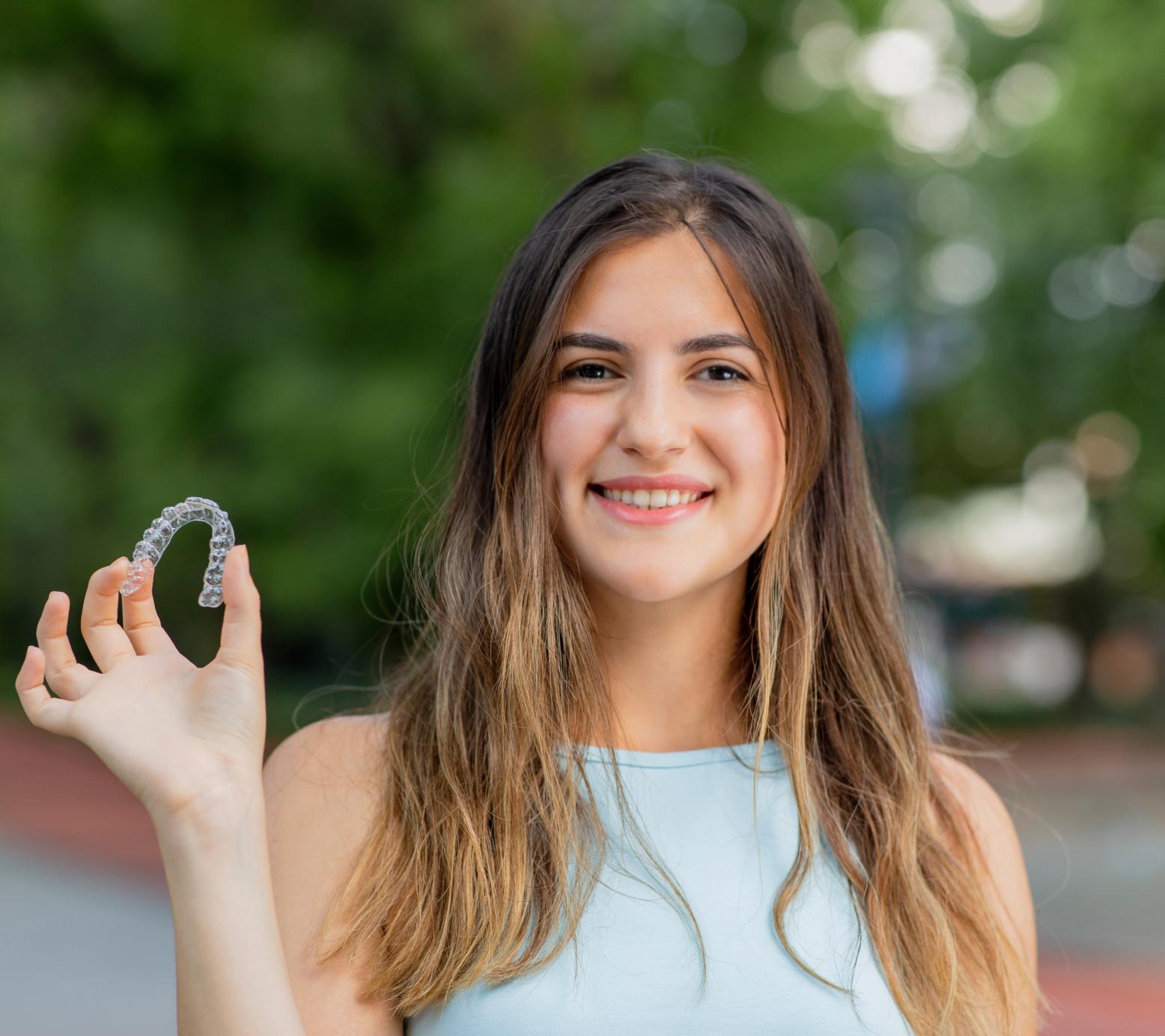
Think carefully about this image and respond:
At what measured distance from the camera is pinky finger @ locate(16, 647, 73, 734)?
158 cm

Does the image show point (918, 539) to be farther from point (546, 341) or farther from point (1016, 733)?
point (546, 341)

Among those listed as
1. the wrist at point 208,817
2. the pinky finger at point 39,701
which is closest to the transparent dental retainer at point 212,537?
the pinky finger at point 39,701

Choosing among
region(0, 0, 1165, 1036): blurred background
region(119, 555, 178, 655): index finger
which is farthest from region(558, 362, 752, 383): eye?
region(0, 0, 1165, 1036): blurred background

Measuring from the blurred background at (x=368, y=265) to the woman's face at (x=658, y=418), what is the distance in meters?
5.08

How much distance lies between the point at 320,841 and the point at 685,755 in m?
0.58

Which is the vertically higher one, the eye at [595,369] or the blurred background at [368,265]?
the blurred background at [368,265]

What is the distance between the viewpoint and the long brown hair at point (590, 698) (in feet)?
6.05

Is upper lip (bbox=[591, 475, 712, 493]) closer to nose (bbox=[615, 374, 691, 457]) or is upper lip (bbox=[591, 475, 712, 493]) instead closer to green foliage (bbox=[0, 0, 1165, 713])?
nose (bbox=[615, 374, 691, 457])

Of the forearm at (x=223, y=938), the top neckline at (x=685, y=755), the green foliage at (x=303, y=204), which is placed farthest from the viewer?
the green foliage at (x=303, y=204)

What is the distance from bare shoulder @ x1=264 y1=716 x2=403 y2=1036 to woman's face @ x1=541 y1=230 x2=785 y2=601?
46 centimetres

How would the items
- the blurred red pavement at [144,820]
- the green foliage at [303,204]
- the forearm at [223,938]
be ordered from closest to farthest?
the forearm at [223,938] < the blurred red pavement at [144,820] < the green foliage at [303,204]

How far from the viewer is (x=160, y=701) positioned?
1.63 meters

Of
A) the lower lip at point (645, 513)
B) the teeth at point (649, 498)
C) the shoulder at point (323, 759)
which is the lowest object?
the shoulder at point (323, 759)

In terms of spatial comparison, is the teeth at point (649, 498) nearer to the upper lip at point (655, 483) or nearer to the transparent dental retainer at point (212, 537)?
the upper lip at point (655, 483)
